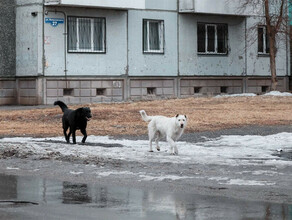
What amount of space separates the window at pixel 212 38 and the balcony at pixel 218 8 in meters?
1.17

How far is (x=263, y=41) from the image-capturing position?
1657 inches

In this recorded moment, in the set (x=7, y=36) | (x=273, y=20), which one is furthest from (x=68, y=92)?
(x=273, y=20)

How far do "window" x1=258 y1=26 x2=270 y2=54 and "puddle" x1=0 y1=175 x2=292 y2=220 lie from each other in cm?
3140

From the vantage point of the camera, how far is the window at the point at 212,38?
39.8 meters

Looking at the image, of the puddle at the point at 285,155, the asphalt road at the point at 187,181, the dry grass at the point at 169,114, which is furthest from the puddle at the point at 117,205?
the dry grass at the point at 169,114

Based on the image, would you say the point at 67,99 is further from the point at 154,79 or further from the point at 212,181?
the point at 212,181

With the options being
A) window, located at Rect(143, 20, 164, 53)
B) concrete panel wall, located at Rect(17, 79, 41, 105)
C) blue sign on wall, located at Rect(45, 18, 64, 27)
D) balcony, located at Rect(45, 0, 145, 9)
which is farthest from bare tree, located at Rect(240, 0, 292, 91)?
concrete panel wall, located at Rect(17, 79, 41, 105)

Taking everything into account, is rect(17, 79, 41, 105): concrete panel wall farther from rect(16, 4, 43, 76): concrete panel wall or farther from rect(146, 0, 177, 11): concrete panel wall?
rect(146, 0, 177, 11): concrete panel wall

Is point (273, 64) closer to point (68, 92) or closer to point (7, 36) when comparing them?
point (68, 92)

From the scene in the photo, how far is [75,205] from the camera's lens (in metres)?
9.65

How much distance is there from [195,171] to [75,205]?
3942mm

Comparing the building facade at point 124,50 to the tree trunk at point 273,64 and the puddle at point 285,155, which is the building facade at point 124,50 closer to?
the tree trunk at point 273,64

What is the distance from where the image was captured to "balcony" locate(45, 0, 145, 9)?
1342 inches

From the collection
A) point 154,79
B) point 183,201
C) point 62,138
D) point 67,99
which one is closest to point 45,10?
point 67,99
